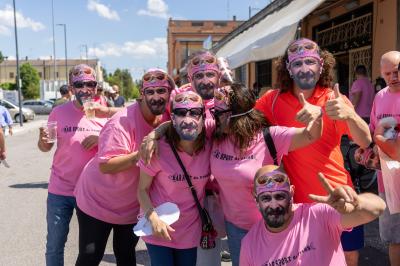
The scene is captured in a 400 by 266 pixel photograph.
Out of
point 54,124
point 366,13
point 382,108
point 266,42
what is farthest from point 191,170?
point 366,13

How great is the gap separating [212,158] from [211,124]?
0.24 metres

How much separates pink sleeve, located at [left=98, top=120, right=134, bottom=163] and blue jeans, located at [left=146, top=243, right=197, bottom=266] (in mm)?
590

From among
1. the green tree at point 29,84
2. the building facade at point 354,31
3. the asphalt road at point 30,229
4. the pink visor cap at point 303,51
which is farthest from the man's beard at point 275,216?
the green tree at point 29,84

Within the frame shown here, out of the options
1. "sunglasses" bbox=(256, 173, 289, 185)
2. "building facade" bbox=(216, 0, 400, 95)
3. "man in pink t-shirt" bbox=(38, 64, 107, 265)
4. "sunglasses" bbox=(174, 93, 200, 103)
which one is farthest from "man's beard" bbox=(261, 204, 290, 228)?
"building facade" bbox=(216, 0, 400, 95)

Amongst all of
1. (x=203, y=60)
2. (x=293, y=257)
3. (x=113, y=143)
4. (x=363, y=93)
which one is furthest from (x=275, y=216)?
(x=363, y=93)

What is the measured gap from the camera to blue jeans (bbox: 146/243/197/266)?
9.51 feet

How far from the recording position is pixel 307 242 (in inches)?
95.5

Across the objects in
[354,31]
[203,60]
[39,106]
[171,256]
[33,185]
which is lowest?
[33,185]

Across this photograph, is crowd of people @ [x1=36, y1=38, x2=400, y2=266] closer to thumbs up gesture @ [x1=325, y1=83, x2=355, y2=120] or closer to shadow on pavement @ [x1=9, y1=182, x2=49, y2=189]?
Result: thumbs up gesture @ [x1=325, y1=83, x2=355, y2=120]

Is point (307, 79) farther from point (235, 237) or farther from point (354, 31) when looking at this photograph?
point (354, 31)

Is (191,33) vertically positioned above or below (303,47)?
above

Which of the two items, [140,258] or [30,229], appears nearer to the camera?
[140,258]

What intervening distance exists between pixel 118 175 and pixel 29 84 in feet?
268

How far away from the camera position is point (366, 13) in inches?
391
